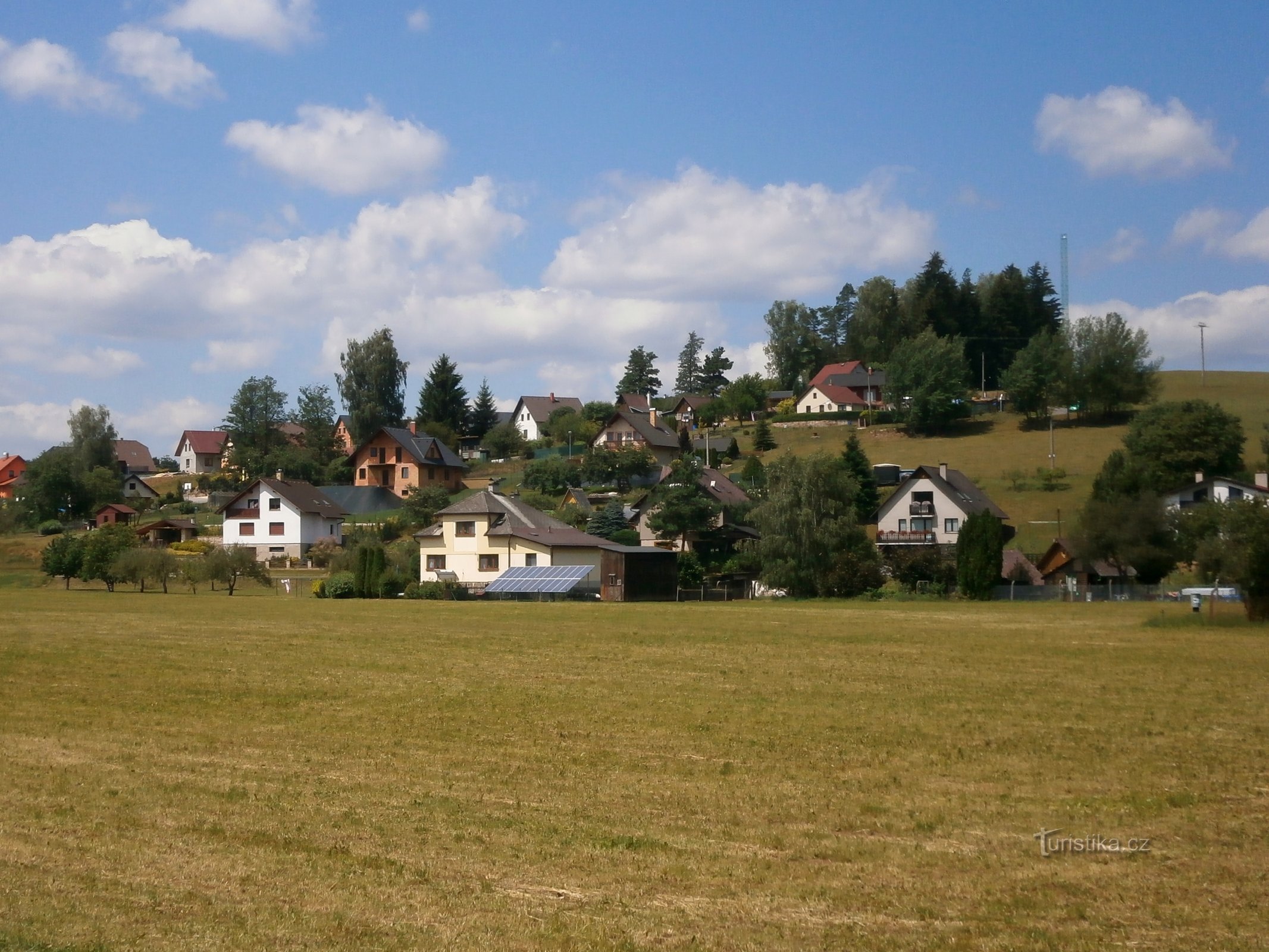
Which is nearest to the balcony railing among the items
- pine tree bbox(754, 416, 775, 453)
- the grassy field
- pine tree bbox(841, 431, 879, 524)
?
pine tree bbox(841, 431, 879, 524)

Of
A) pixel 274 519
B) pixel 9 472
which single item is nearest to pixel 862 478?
pixel 274 519

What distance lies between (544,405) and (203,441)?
47.0 metres

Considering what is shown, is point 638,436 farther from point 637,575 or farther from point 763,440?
point 637,575

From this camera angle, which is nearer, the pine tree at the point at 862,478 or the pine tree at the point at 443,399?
the pine tree at the point at 862,478

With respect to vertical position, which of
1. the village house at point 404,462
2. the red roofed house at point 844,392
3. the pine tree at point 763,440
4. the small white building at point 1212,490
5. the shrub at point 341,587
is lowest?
the shrub at point 341,587

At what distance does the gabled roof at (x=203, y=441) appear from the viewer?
158375mm

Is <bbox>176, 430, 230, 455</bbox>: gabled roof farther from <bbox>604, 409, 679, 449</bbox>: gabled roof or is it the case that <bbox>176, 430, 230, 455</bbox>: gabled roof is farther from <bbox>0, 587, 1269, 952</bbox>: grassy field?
<bbox>0, 587, 1269, 952</bbox>: grassy field

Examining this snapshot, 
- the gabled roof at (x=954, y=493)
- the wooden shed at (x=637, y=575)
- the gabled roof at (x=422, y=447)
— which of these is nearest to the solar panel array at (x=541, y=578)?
the wooden shed at (x=637, y=575)

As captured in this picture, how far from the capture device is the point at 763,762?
594 inches

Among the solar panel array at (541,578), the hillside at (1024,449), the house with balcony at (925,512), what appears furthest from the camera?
the hillside at (1024,449)

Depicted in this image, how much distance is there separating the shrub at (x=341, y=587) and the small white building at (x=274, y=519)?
25.3 meters

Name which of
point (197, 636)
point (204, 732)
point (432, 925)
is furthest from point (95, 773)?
point (197, 636)

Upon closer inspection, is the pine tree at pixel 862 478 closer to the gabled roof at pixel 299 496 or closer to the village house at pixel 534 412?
the gabled roof at pixel 299 496

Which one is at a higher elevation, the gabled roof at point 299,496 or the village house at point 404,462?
the village house at point 404,462
